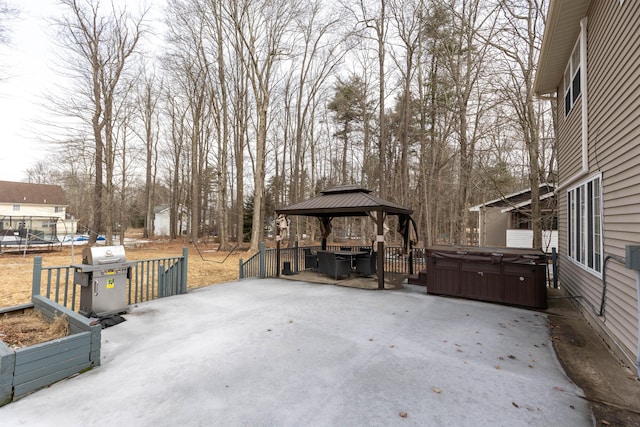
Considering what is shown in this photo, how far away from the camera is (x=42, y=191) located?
3275 centimetres

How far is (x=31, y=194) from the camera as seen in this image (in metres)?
31.8

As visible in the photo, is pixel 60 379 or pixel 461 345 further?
pixel 461 345

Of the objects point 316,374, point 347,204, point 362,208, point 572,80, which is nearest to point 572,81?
point 572,80

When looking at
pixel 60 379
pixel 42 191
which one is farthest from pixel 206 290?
pixel 42 191

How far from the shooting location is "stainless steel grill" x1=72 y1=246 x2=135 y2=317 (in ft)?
15.6

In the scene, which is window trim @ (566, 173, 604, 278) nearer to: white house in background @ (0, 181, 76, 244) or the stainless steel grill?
the stainless steel grill

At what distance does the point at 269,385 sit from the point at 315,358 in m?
0.77

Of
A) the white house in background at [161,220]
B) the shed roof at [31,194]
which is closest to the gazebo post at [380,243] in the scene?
the shed roof at [31,194]

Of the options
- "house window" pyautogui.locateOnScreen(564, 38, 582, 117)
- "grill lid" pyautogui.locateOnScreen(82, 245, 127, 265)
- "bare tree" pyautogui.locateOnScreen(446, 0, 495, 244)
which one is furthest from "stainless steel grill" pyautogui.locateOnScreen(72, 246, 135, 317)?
"bare tree" pyautogui.locateOnScreen(446, 0, 495, 244)

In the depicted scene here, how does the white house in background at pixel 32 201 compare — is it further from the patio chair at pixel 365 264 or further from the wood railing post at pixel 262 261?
the patio chair at pixel 365 264

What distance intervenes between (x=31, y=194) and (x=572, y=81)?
4389cm

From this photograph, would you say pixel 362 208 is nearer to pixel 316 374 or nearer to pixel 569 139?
pixel 569 139

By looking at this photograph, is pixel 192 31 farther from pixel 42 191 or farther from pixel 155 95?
pixel 42 191

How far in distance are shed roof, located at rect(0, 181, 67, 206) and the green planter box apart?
3896cm
